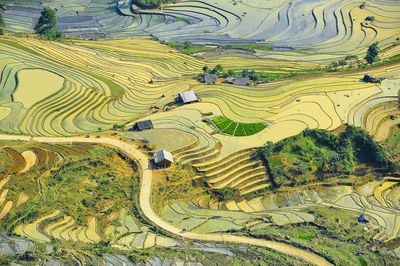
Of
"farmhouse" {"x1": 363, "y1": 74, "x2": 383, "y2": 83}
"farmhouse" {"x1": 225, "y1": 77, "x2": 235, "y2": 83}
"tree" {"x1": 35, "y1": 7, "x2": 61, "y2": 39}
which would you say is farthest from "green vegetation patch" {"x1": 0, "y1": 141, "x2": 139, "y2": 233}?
"tree" {"x1": 35, "y1": 7, "x2": 61, "y2": 39}

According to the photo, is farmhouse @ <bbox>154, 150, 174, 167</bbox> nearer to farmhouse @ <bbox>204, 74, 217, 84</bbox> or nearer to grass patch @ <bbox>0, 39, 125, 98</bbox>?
grass patch @ <bbox>0, 39, 125, 98</bbox>

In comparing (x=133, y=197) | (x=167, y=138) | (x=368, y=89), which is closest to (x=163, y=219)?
(x=133, y=197)

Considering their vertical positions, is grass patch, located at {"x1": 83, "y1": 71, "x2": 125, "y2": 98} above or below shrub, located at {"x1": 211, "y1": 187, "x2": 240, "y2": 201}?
above

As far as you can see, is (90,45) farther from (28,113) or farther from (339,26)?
(339,26)

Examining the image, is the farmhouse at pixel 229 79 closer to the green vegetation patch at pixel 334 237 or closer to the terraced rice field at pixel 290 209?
the terraced rice field at pixel 290 209

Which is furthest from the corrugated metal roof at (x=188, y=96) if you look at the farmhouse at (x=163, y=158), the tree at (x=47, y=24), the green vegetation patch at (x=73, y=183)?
the tree at (x=47, y=24)

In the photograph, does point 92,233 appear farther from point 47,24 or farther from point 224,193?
point 47,24

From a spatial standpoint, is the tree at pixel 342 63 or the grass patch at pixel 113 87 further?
the tree at pixel 342 63
